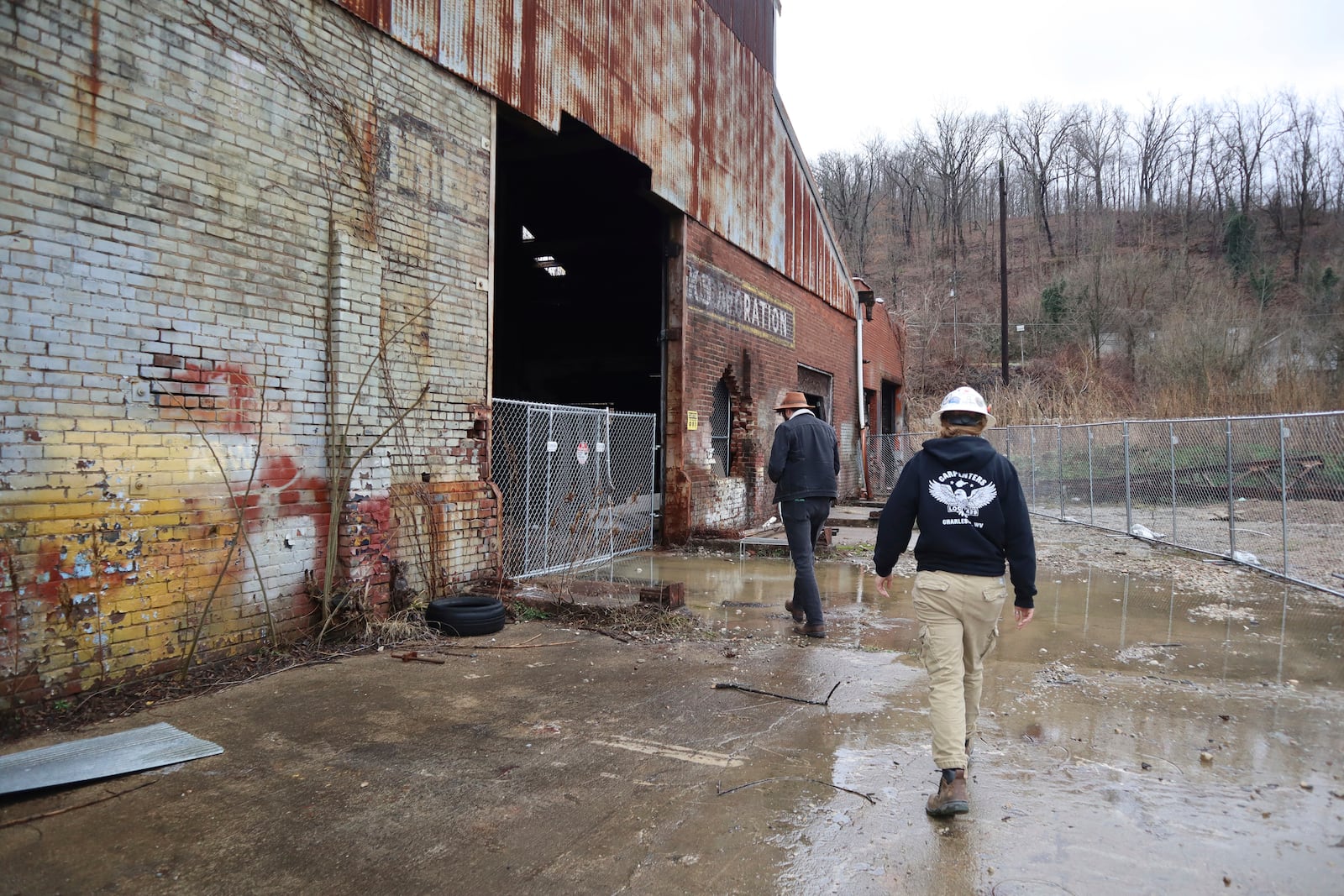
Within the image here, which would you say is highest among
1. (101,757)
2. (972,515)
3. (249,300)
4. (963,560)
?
(249,300)

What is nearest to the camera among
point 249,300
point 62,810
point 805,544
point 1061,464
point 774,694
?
point 62,810

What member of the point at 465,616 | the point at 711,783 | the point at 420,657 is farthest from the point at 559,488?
the point at 711,783

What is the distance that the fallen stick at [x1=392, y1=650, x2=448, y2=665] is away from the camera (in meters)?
5.42

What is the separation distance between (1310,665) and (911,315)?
133 ft

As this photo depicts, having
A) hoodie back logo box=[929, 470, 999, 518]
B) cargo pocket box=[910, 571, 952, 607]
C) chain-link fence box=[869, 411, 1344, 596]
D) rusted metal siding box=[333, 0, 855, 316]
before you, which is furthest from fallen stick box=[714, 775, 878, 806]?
chain-link fence box=[869, 411, 1344, 596]

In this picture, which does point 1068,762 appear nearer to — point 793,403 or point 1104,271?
point 793,403

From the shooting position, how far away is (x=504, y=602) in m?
6.94

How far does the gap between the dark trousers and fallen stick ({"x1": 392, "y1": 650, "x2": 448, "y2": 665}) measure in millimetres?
2903

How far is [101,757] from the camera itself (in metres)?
3.50

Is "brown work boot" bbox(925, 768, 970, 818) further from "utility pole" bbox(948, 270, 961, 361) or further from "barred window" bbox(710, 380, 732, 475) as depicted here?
"utility pole" bbox(948, 270, 961, 361)

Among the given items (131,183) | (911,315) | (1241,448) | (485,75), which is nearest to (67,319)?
(131,183)

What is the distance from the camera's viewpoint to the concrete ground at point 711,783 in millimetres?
2701

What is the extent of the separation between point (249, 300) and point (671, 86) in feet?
25.3

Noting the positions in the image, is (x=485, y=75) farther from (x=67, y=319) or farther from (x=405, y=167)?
(x=67, y=319)
